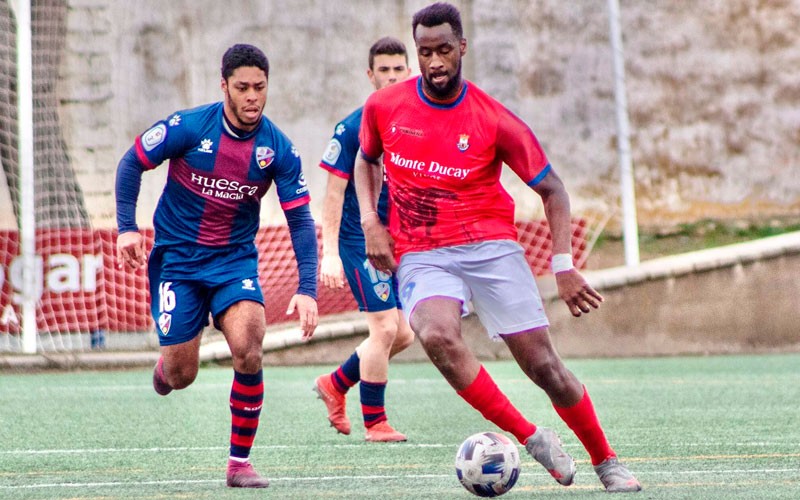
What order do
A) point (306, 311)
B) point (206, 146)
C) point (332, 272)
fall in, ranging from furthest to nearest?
point (332, 272)
point (206, 146)
point (306, 311)

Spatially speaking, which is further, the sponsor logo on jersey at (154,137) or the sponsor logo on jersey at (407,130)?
the sponsor logo on jersey at (154,137)

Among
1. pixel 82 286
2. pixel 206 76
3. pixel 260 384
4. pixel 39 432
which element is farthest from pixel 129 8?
pixel 260 384

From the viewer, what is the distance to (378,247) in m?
5.42

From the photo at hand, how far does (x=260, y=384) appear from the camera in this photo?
5.78 m

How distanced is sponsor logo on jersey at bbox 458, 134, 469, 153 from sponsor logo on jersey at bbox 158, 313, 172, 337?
165 cm

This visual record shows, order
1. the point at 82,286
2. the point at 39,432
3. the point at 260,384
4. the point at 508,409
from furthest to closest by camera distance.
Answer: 1. the point at 82,286
2. the point at 39,432
3. the point at 260,384
4. the point at 508,409

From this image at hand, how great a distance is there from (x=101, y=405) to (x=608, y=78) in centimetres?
796

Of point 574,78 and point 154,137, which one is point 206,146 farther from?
point 574,78

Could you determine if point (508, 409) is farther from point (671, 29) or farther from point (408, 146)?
point (671, 29)

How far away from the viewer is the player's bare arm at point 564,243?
5.00 meters

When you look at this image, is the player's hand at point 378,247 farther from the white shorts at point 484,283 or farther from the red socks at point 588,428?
the red socks at point 588,428

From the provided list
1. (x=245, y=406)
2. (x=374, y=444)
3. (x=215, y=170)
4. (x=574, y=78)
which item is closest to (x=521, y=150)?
(x=215, y=170)

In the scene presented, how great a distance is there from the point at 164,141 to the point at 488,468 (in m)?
2.09

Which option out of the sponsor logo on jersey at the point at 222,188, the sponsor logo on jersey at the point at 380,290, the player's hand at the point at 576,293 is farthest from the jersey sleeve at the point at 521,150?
the sponsor logo on jersey at the point at 380,290
